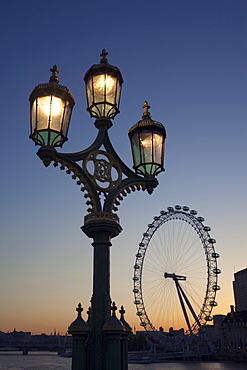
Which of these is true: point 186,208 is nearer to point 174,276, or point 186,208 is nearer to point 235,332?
point 174,276

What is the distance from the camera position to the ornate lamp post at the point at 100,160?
382 centimetres

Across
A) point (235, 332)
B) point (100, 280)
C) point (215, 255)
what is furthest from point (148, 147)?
point (235, 332)

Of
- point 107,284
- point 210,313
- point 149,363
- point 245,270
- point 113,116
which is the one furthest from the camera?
point 245,270

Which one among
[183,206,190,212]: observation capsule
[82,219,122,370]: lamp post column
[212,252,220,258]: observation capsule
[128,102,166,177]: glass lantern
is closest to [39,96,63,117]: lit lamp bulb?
[128,102,166,177]: glass lantern

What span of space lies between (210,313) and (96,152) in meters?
43.7

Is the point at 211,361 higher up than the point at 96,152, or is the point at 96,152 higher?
the point at 96,152

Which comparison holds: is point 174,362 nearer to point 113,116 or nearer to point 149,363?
point 149,363

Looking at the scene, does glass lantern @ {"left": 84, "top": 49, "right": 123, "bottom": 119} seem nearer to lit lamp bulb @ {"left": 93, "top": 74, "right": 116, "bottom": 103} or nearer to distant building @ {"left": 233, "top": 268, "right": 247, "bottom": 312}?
lit lamp bulb @ {"left": 93, "top": 74, "right": 116, "bottom": 103}

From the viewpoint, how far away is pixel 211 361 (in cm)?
6512

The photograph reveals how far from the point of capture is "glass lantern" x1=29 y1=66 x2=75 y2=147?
420 cm

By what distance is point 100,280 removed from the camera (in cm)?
401

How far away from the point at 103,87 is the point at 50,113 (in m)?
0.86

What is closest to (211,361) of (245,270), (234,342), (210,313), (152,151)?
(234,342)

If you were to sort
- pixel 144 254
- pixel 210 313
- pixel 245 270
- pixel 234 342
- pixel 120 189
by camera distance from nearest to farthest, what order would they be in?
pixel 120 189
pixel 210 313
pixel 144 254
pixel 234 342
pixel 245 270
